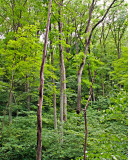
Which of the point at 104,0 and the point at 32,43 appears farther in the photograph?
the point at 104,0

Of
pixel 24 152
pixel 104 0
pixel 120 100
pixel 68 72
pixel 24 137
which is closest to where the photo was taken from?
Result: pixel 120 100

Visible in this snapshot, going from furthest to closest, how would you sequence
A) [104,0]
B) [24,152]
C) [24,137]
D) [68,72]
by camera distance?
[68,72] < [104,0] < [24,137] < [24,152]

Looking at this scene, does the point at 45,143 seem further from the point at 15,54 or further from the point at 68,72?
the point at 68,72

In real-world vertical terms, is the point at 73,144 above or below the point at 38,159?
below

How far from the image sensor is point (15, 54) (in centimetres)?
762

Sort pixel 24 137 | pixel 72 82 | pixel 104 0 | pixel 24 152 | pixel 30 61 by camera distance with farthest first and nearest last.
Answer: pixel 72 82
pixel 104 0
pixel 30 61
pixel 24 137
pixel 24 152

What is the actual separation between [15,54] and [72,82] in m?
8.98

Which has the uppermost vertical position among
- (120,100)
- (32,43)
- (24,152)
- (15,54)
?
(32,43)

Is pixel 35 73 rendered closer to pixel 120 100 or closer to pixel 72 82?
pixel 120 100

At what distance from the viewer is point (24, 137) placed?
21.7ft

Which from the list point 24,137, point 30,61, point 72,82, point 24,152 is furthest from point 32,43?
point 72,82

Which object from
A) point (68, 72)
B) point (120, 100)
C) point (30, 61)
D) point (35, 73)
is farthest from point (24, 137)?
point (68, 72)

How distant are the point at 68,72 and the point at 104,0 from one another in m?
8.71

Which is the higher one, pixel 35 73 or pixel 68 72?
pixel 68 72
